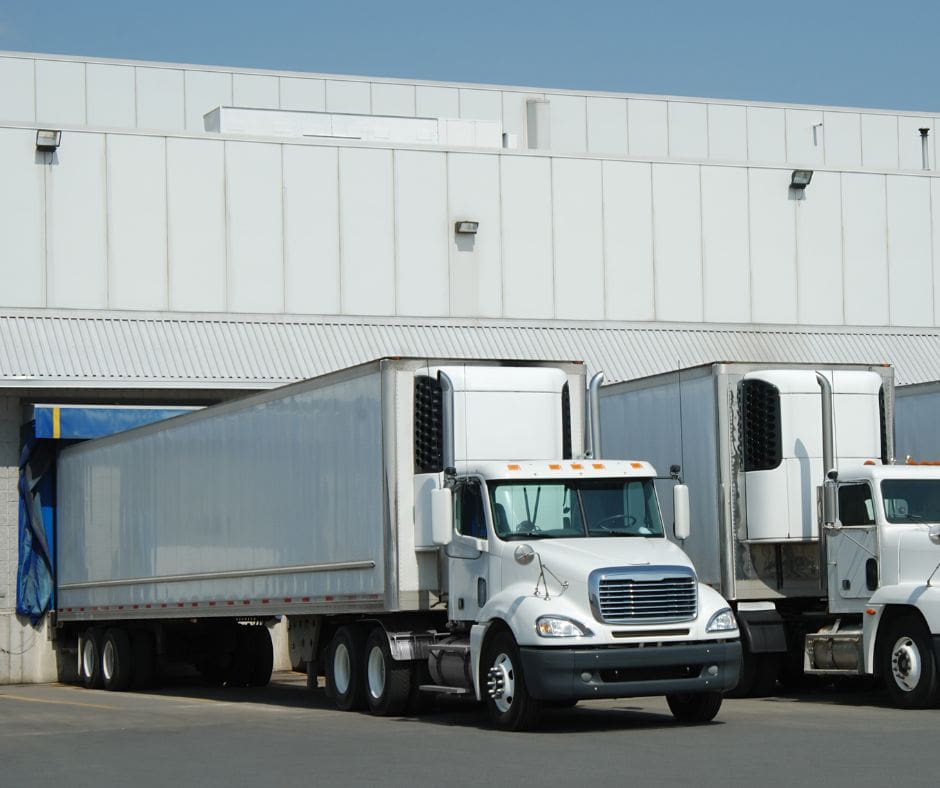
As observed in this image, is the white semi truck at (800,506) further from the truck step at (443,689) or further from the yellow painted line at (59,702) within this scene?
the yellow painted line at (59,702)

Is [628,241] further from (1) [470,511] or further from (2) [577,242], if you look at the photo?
(1) [470,511]

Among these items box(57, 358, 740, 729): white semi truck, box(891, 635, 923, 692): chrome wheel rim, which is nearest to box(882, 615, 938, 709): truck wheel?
box(891, 635, 923, 692): chrome wheel rim

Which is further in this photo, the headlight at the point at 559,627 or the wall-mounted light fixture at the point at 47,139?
the wall-mounted light fixture at the point at 47,139

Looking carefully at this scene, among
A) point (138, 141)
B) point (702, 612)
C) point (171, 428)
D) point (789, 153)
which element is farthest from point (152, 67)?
point (702, 612)

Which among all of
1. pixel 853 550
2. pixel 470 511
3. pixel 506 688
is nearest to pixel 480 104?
pixel 853 550

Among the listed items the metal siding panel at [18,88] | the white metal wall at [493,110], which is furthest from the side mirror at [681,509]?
the metal siding panel at [18,88]

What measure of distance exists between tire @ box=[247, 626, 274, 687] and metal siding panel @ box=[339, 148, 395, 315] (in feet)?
28.7

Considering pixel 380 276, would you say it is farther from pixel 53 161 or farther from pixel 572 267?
pixel 53 161

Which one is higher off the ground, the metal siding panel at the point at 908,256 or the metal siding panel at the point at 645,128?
the metal siding panel at the point at 645,128

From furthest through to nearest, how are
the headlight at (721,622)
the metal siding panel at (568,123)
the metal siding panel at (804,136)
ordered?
the metal siding panel at (804,136)
the metal siding panel at (568,123)
the headlight at (721,622)

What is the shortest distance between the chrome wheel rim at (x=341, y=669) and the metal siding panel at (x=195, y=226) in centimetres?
1367

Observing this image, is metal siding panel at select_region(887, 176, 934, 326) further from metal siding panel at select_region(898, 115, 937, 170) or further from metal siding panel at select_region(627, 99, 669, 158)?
metal siding panel at select_region(898, 115, 937, 170)

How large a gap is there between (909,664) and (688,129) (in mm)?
30570

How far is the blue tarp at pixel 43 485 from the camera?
29.3m
